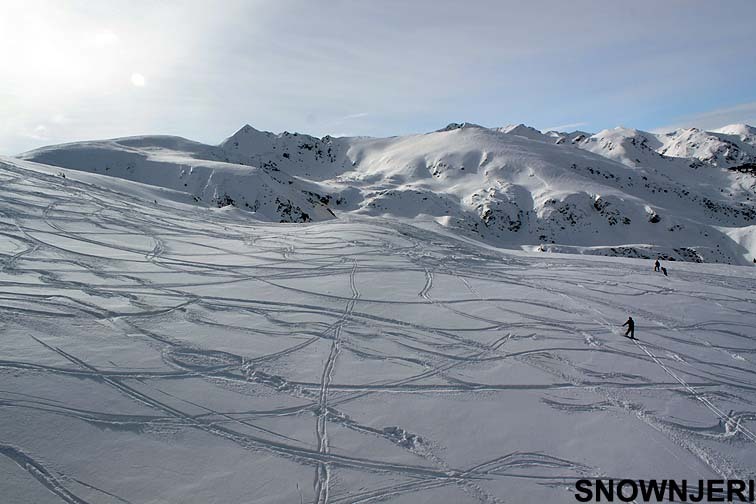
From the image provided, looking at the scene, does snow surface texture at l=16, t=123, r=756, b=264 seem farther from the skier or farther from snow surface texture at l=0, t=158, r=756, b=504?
the skier

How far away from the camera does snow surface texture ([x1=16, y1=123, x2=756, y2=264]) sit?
211 ft

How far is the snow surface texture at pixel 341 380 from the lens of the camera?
735 centimetres

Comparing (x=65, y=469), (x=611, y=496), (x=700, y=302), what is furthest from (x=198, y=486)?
(x=700, y=302)

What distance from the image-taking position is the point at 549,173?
87875mm

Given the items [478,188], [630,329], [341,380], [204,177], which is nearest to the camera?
[341,380]

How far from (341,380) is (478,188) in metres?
79.2

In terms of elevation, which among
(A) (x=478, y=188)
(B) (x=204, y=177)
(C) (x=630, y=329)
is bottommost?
(C) (x=630, y=329)

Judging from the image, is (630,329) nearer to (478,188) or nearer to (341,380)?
(341,380)

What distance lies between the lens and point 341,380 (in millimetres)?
10477

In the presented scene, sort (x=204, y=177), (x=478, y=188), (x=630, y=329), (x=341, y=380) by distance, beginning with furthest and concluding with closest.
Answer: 1. (x=478, y=188)
2. (x=204, y=177)
3. (x=630, y=329)
4. (x=341, y=380)

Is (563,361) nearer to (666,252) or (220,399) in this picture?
(220,399)

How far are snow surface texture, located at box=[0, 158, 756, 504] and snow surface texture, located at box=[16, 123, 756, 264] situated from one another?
29.4m

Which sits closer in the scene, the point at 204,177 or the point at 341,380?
the point at 341,380

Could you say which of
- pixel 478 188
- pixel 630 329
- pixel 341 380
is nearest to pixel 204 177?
pixel 478 188
